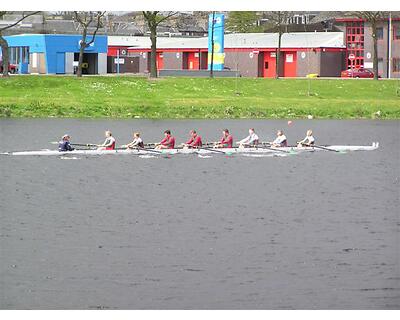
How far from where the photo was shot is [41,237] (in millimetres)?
19266

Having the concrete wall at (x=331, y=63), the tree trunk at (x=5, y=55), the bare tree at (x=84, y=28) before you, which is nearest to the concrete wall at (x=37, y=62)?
the tree trunk at (x=5, y=55)

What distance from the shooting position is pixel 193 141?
94.7ft

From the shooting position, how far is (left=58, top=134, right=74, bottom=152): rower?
1049 inches

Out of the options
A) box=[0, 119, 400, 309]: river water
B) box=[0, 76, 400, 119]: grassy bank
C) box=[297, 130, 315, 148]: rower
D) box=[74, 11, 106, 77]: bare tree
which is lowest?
box=[0, 119, 400, 309]: river water

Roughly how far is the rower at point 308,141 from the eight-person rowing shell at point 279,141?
47cm

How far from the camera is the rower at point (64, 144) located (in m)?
26.7

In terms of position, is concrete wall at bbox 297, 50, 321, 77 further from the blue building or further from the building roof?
the blue building

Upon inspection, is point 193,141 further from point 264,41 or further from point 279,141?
point 264,41

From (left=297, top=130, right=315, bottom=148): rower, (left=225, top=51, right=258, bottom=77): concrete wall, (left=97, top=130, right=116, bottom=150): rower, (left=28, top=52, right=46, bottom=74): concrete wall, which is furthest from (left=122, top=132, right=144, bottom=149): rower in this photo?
(left=225, top=51, right=258, bottom=77): concrete wall

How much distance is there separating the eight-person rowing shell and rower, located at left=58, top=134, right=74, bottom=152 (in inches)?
234

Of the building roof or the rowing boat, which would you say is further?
the building roof

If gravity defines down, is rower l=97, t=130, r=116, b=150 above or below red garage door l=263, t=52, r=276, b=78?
below

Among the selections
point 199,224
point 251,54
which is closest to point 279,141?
point 199,224

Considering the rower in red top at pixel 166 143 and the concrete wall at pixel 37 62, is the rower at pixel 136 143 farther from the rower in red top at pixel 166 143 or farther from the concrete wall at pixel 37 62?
the concrete wall at pixel 37 62
